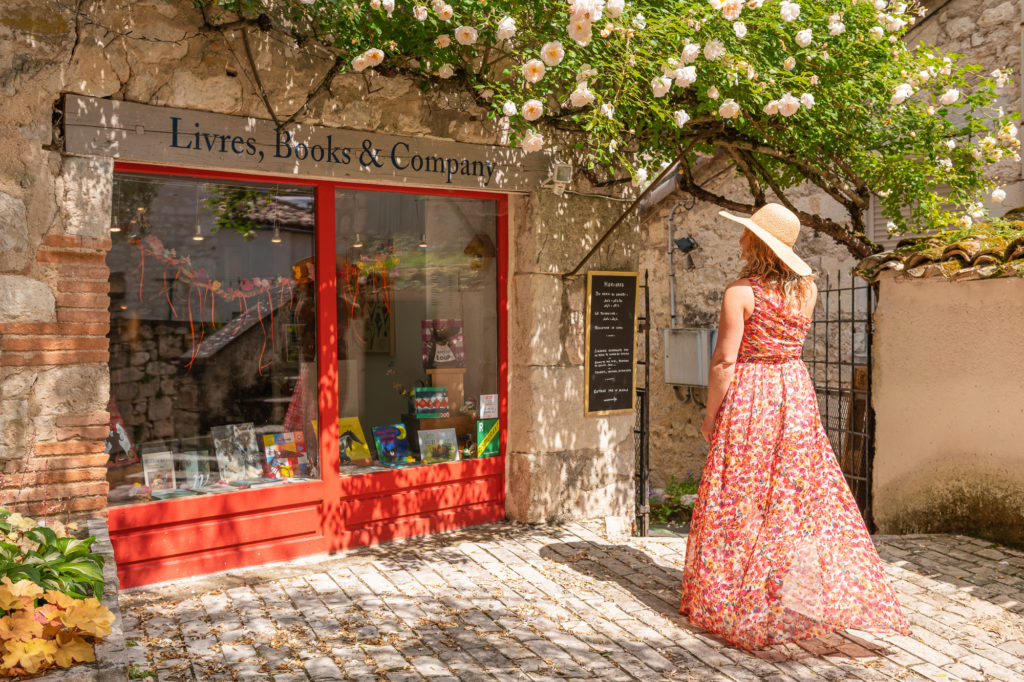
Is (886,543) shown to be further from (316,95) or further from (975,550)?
(316,95)

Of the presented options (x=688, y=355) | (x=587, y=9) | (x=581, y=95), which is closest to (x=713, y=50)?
(x=581, y=95)

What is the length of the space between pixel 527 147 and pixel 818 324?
15.9 ft

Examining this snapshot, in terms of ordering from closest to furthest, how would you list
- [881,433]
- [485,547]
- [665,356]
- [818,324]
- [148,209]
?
[148,209] < [485,547] < [881,433] < [818,324] < [665,356]

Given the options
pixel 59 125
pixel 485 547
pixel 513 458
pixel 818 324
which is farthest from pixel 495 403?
pixel 818 324

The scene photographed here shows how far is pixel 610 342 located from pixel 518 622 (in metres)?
2.50

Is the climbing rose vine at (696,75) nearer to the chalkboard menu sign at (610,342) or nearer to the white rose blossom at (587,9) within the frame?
the white rose blossom at (587,9)

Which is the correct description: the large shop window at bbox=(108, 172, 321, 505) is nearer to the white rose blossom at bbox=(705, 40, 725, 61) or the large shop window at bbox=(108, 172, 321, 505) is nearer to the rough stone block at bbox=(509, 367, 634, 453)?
the rough stone block at bbox=(509, 367, 634, 453)

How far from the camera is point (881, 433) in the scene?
20.1 feet

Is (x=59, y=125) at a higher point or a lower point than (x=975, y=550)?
higher

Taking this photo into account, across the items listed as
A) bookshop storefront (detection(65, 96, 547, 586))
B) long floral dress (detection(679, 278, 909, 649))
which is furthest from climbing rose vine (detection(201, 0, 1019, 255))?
long floral dress (detection(679, 278, 909, 649))

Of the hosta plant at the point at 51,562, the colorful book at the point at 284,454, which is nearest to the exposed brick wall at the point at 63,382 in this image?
the hosta plant at the point at 51,562

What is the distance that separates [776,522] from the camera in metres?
3.80

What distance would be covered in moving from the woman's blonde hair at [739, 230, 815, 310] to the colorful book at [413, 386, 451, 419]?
247 centimetres

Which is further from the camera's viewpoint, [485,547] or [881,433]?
[881,433]
